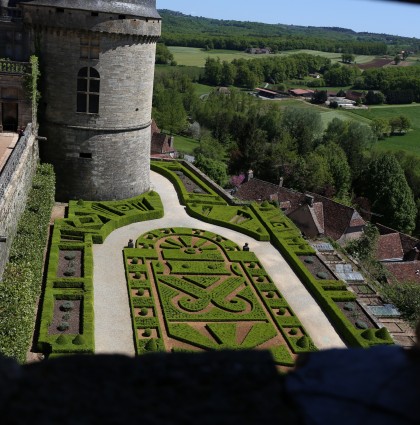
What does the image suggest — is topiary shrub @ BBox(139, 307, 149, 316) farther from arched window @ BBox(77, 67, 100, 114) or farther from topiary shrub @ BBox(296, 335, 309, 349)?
arched window @ BBox(77, 67, 100, 114)

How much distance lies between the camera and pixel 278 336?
20.1m

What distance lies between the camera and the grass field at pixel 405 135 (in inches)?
3073

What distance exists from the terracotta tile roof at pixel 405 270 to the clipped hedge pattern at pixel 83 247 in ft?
47.3

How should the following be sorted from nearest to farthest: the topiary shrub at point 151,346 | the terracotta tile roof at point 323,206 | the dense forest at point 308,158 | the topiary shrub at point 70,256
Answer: the topiary shrub at point 151,346 < the topiary shrub at point 70,256 < the terracotta tile roof at point 323,206 < the dense forest at point 308,158

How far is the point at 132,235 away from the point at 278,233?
7470 millimetres

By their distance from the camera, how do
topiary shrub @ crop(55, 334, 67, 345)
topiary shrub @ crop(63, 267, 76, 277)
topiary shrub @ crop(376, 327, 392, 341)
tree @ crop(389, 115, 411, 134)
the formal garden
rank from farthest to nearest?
tree @ crop(389, 115, 411, 134), topiary shrub @ crop(63, 267, 76, 277), topiary shrub @ crop(376, 327, 392, 341), the formal garden, topiary shrub @ crop(55, 334, 67, 345)

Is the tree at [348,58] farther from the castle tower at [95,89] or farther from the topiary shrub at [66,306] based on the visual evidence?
the topiary shrub at [66,306]

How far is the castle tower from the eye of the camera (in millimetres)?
25750

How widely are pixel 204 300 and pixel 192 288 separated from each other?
1.09 metres

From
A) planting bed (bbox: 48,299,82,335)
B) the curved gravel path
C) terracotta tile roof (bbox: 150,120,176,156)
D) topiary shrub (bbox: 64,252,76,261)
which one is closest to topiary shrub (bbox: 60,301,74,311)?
planting bed (bbox: 48,299,82,335)

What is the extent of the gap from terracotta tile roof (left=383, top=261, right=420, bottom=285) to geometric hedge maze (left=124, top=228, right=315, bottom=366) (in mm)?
11508

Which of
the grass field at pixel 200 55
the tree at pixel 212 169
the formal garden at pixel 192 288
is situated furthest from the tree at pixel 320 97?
the formal garden at pixel 192 288

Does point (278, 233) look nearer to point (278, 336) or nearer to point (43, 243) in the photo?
point (278, 336)

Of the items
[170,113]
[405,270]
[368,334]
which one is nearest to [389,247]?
[405,270]
